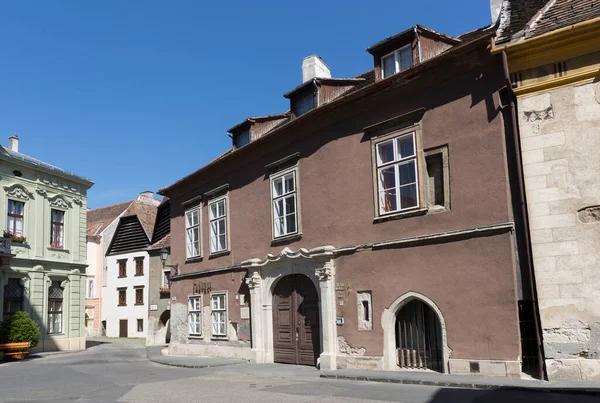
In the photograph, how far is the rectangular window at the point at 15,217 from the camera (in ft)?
89.1

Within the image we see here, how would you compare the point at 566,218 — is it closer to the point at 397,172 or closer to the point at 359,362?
the point at 397,172

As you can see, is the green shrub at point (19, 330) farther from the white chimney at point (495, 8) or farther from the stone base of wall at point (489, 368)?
the white chimney at point (495, 8)

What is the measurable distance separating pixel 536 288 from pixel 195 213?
14318mm

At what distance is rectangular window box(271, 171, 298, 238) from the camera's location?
17062 mm

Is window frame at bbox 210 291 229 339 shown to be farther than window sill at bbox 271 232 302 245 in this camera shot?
Yes

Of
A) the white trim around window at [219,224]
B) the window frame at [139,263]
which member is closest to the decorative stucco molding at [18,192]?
the white trim around window at [219,224]

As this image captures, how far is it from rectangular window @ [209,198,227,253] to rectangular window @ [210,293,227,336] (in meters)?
1.67

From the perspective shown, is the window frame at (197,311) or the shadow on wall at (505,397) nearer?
the shadow on wall at (505,397)

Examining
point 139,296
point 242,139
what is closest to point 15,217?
point 242,139

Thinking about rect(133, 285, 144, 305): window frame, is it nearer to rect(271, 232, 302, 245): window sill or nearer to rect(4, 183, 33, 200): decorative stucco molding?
rect(4, 183, 33, 200): decorative stucco molding

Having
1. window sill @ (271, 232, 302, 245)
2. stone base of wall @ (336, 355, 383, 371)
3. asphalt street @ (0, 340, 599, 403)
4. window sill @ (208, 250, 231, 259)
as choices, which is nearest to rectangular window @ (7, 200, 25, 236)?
asphalt street @ (0, 340, 599, 403)

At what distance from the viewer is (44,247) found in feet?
93.7

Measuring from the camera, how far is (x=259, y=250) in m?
18.3

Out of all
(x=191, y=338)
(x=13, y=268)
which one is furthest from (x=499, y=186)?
(x=13, y=268)
